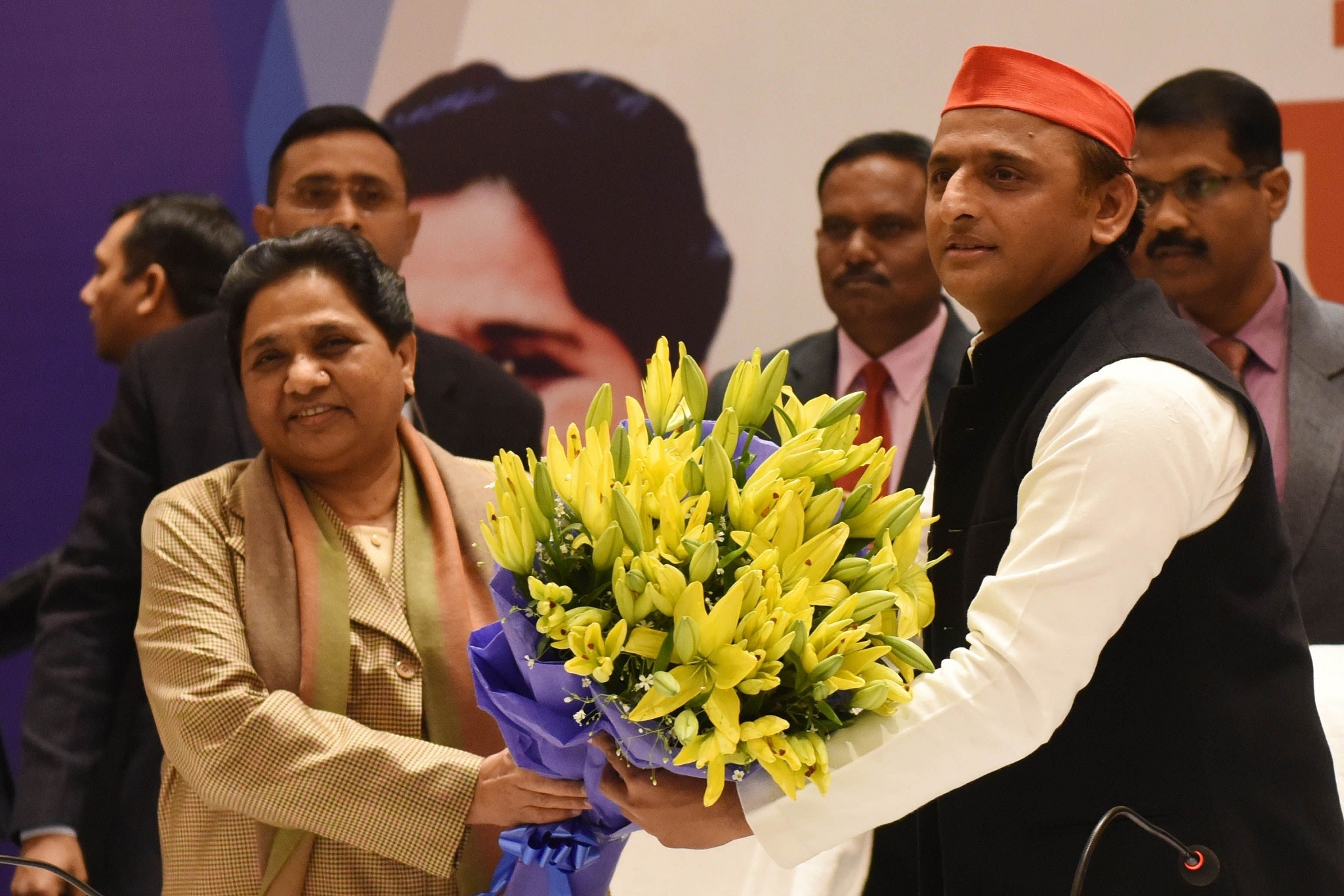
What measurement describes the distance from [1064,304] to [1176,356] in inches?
7.9

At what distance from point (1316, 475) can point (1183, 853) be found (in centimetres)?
138

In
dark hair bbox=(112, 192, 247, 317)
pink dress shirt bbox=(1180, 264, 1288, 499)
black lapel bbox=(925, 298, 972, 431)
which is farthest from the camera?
dark hair bbox=(112, 192, 247, 317)

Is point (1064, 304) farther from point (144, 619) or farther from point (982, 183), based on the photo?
point (144, 619)

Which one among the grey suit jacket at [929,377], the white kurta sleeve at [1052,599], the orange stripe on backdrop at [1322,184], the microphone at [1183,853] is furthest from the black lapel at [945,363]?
the microphone at [1183,853]

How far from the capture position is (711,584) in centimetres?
139

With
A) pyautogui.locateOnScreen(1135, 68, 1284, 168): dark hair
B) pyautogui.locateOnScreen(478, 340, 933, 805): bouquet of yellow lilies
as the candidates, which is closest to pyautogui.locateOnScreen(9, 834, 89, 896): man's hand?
pyautogui.locateOnScreen(478, 340, 933, 805): bouquet of yellow lilies

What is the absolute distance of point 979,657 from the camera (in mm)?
1515

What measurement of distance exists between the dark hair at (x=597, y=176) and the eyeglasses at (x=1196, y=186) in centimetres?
111

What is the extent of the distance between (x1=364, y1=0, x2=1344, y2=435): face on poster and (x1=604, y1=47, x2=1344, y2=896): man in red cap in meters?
1.85

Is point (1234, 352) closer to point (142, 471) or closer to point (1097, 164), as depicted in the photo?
point (1097, 164)

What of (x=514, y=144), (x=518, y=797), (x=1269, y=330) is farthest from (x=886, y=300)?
(x=518, y=797)

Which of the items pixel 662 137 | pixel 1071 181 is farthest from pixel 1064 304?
pixel 662 137

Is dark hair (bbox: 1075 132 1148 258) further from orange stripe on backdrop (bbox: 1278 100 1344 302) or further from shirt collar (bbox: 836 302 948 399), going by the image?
orange stripe on backdrop (bbox: 1278 100 1344 302)

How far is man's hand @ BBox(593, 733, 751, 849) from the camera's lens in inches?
60.4
